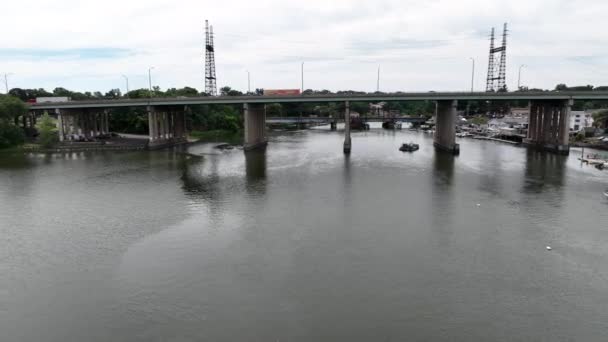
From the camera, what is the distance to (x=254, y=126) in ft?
278

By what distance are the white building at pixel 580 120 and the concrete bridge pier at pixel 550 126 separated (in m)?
26.6

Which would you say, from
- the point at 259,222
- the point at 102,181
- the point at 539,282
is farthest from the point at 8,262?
the point at 539,282

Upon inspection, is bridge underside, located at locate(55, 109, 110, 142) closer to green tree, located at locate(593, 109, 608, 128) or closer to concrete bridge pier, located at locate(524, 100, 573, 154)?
concrete bridge pier, located at locate(524, 100, 573, 154)

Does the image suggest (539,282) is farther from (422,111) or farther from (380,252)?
(422,111)

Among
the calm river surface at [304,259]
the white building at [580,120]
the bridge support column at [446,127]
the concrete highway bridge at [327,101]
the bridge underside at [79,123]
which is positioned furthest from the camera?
the white building at [580,120]

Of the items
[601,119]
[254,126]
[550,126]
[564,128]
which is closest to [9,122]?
[254,126]

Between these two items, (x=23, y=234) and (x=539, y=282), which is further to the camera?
(x=23, y=234)

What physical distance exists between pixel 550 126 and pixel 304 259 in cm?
7176

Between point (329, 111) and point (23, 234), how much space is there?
161686 millimetres

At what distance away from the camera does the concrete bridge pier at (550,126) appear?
7100 centimetres

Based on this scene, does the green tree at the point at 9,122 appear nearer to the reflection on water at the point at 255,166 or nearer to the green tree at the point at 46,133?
the green tree at the point at 46,133

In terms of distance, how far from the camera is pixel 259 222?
32219 mm

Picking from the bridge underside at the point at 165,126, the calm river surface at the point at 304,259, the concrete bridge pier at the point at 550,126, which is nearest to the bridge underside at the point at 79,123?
the bridge underside at the point at 165,126

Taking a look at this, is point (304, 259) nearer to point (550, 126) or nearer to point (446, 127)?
point (446, 127)
